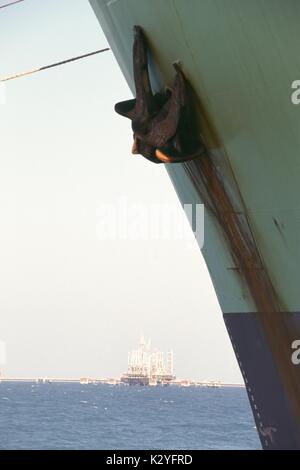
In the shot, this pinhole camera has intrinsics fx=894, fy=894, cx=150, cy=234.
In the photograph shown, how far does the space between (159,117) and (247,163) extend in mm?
880

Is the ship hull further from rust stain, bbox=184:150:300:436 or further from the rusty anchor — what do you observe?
the rusty anchor

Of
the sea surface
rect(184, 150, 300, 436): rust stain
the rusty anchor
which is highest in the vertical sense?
the sea surface

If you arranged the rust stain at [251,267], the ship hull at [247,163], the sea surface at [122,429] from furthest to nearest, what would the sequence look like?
the sea surface at [122,429], the rust stain at [251,267], the ship hull at [247,163]

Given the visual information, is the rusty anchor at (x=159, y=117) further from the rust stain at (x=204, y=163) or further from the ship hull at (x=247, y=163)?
the ship hull at (x=247, y=163)

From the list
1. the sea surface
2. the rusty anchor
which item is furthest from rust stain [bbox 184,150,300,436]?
the sea surface

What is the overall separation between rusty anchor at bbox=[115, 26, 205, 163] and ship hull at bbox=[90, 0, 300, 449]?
0.11m

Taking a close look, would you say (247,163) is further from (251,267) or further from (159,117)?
(251,267)

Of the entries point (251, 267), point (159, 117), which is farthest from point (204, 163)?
point (251, 267)

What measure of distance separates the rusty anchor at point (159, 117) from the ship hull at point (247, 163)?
4.5 inches

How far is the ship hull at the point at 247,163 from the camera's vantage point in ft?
23.0

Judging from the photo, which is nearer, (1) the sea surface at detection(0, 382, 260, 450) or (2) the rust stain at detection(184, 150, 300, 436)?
(2) the rust stain at detection(184, 150, 300, 436)

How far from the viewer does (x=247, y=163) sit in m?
7.81

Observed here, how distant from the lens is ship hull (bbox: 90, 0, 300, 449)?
23.0 ft

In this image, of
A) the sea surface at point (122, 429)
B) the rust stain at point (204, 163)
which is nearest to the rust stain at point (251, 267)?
the rust stain at point (204, 163)
